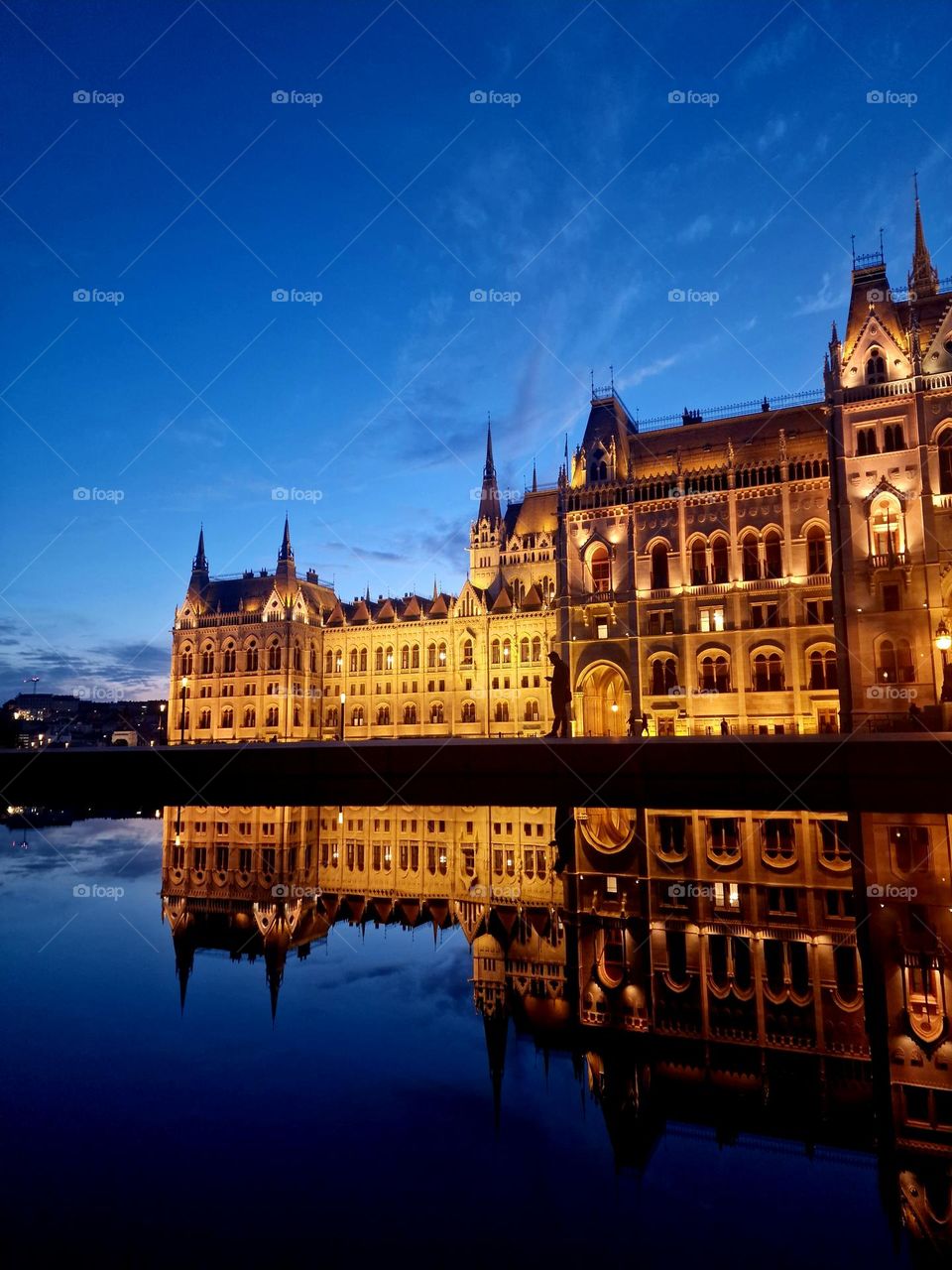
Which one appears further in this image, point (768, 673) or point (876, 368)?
point (768, 673)

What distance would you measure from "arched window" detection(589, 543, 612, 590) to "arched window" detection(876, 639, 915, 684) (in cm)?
1847

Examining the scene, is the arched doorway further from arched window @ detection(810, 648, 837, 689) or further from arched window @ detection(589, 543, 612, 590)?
arched window @ detection(810, 648, 837, 689)

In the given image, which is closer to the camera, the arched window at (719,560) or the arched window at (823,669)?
the arched window at (823,669)

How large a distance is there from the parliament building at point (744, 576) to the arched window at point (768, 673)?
0.42 ft

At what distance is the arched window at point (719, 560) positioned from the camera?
167ft

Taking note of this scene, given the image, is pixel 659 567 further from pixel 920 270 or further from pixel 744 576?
pixel 920 270

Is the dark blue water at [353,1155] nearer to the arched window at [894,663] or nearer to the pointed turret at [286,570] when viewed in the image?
the arched window at [894,663]

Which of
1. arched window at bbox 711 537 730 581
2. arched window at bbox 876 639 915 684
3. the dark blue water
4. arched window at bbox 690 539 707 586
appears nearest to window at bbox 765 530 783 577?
arched window at bbox 711 537 730 581

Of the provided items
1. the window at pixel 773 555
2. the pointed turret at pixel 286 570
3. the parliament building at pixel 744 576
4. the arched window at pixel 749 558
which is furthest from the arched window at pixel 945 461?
the pointed turret at pixel 286 570

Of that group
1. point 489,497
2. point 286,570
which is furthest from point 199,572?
point 489,497

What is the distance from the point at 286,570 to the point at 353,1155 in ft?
289

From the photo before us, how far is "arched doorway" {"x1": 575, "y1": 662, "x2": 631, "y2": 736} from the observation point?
5384cm

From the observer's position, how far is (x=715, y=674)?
4978 centimetres

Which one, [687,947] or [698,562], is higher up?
[698,562]
